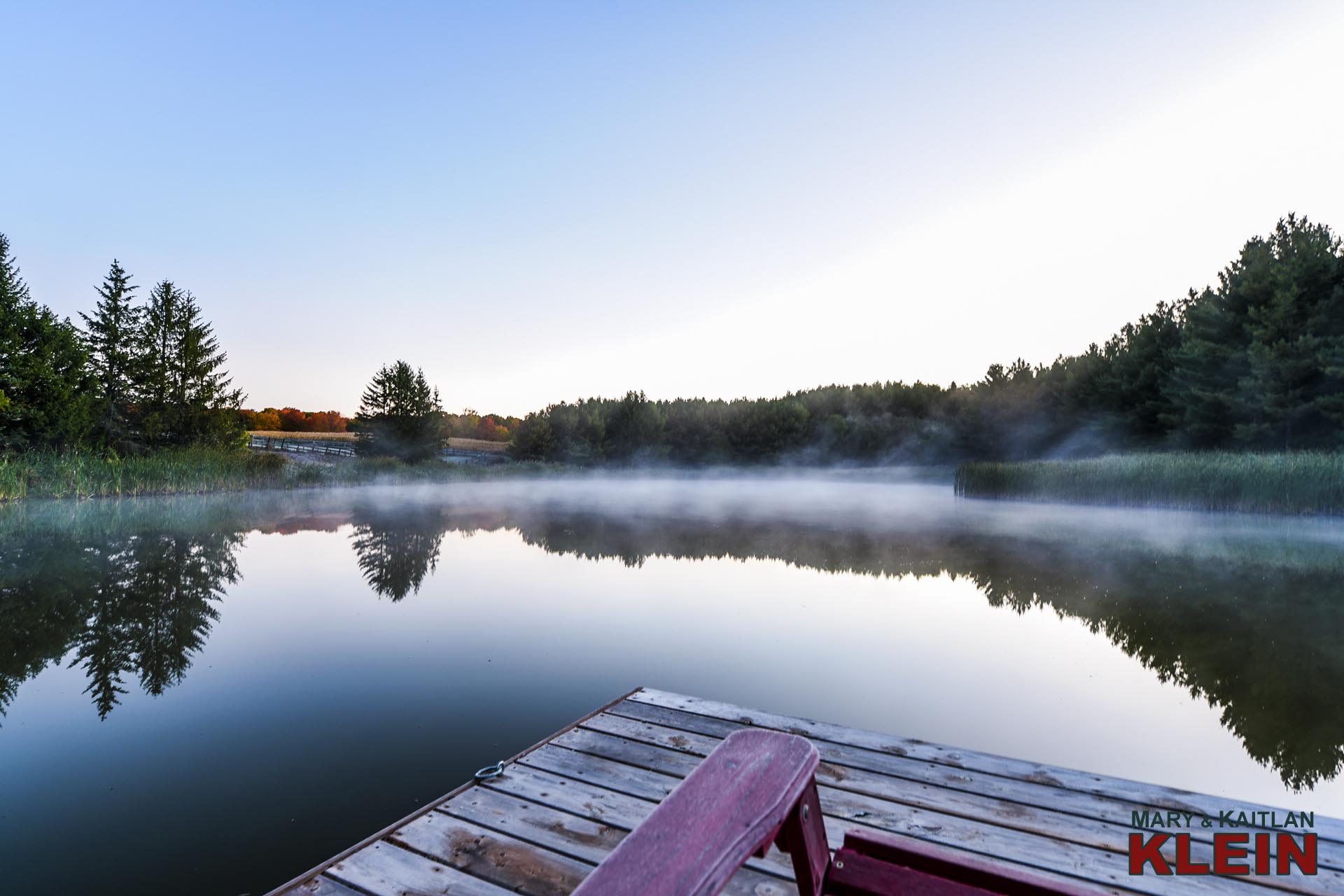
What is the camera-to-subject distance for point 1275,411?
1834 cm

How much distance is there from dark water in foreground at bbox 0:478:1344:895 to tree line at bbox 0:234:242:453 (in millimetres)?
11611

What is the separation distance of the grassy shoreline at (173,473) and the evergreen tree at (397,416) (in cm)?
164

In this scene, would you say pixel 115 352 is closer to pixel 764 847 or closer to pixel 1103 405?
pixel 764 847

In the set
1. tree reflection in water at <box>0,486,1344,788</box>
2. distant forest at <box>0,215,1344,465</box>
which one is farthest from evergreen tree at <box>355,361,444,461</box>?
tree reflection in water at <box>0,486,1344,788</box>

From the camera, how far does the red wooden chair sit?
0.59 meters

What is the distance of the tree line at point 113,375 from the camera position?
56.2 feet

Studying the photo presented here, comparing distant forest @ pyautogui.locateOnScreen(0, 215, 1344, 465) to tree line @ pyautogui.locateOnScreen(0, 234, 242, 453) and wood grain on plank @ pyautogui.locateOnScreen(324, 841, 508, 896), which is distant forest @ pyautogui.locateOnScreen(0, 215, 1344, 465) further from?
wood grain on plank @ pyautogui.locateOnScreen(324, 841, 508, 896)

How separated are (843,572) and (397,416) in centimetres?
2397

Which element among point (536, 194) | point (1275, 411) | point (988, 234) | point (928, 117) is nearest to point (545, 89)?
point (536, 194)

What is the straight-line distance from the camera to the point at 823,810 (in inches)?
79.7

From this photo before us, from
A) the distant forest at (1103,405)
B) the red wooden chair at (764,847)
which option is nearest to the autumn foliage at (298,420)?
the distant forest at (1103,405)

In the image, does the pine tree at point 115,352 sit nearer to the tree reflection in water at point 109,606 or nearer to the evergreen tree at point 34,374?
the evergreen tree at point 34,374

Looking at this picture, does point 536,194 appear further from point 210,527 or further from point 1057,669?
point 1057,669

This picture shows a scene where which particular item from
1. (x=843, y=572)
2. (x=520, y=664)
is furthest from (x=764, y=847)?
(x=843, y=572)
